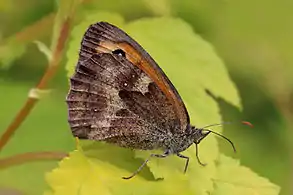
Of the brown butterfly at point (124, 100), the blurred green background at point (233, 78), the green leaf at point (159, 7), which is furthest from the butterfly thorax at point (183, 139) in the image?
the blurred green background at point (233, 78)

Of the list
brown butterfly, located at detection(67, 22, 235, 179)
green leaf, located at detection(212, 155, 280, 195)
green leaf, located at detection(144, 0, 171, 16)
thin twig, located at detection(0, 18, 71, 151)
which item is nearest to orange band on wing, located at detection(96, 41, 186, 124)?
brown butterfly, located at detection(67, 22, 235, 179)

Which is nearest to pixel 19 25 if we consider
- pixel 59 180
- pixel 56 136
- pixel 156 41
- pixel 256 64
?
pixel 56 136

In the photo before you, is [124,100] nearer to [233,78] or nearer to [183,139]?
[183,139]

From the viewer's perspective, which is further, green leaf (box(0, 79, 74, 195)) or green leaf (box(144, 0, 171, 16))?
green leaf (box(0, 79, 74, 195))

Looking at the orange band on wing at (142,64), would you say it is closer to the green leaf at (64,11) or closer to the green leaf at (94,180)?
the green leaf at (64,11)

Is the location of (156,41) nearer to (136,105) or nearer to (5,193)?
(136,105)

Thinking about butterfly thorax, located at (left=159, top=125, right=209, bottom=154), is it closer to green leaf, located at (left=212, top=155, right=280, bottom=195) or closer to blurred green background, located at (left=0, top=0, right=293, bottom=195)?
A: green leaf, located at (left=212, top=155, right=280, bottom=195)

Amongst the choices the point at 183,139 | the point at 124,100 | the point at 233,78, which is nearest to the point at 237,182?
the point at 183,139
